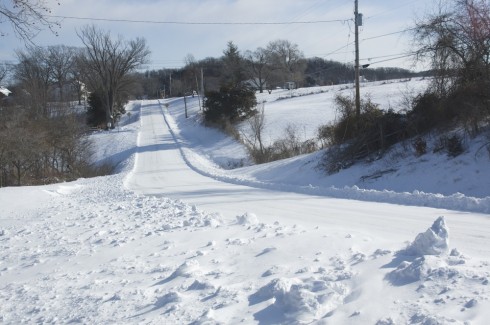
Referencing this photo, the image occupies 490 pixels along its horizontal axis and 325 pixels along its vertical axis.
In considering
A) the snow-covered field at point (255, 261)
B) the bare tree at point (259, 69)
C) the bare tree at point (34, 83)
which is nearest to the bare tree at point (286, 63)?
the bare tree at point (259, 69)

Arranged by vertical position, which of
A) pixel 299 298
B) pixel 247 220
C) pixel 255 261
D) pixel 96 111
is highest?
pixel 96 111

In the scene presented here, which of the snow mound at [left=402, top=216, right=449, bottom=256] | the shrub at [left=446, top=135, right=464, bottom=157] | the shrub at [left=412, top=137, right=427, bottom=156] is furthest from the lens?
the shrub at [left=412, top=137, right=427, bottom=156]

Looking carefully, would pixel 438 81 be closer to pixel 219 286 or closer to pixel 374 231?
pixel 374 231

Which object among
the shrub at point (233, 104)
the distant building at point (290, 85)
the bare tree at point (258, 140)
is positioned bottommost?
the bare tree at point (258, 140)

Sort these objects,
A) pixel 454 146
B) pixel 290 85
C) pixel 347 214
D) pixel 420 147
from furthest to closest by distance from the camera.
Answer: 1. pixel 290 85
2. pixel 420 147
3. pixel 454 146
4. pixel 347 214

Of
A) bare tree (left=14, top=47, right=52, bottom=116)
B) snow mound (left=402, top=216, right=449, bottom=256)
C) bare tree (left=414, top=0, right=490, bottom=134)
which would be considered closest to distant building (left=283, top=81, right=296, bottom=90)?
bare tree (left=14, top=47, right=52, bottom=116)

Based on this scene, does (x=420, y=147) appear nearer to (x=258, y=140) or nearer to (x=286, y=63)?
(x=258, y=140)

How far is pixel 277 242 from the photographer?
22.7ft

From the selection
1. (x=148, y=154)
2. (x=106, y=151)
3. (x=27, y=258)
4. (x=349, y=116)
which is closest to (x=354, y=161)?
(x=349, y=116)

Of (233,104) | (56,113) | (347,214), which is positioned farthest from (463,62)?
(56,113)

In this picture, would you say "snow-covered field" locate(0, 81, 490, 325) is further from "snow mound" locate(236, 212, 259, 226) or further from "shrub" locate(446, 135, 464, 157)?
"shrub" locate(446, 135, 464, 157)

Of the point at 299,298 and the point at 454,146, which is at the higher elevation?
the point at 454,146

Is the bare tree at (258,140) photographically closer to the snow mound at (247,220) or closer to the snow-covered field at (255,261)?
the snow-covered field at (255,261)

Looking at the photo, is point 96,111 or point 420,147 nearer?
point 420,147
